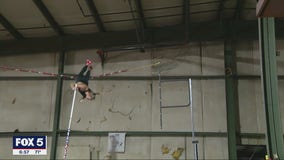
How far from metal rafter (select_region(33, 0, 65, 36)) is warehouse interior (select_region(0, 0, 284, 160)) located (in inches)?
1.2

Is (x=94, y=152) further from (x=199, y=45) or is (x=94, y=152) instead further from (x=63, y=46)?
(x=199, y=45)

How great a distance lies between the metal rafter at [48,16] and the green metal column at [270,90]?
15.0 feet

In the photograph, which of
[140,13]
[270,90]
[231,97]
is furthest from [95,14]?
[270,90]

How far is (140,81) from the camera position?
696 cm

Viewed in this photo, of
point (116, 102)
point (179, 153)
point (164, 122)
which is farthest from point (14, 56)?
point (179, 153)

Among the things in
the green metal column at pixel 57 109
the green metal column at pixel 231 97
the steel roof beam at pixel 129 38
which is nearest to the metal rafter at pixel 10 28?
the steel roof beam at pixel 129 38

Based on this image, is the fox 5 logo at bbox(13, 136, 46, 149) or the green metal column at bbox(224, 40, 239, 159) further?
the fox 5 logo at bbox(13, 136, 46, 149)

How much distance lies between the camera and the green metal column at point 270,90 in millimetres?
1845

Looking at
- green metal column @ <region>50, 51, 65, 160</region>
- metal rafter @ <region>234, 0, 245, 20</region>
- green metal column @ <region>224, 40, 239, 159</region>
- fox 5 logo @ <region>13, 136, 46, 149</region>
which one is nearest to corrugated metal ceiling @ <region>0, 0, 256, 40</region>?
metal rafter @ <region>234, 0, 245, 20</region>

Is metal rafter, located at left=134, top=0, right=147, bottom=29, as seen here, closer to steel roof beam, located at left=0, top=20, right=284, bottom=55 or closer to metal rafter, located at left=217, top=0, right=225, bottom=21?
steel roof beam, located at left=0, top=20, right=284, bottom=55

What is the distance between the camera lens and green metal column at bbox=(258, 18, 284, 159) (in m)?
1.84

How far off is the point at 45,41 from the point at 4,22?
→ 93 centimetres

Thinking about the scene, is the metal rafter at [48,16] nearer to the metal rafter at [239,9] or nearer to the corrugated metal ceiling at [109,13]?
the corrugated metal ceiling at [109,13]

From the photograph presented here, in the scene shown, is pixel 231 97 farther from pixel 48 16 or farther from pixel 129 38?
pixel 48 16
